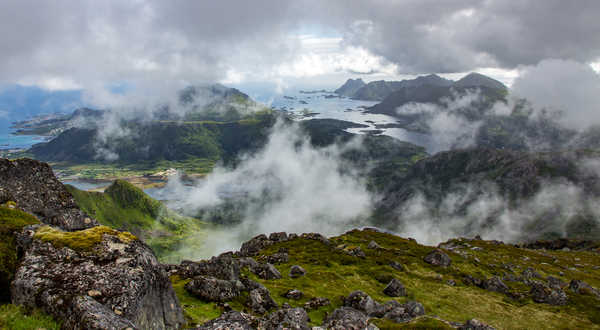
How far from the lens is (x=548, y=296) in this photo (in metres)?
61.2

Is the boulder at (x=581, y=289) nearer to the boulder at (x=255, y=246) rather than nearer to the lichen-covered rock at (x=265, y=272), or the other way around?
the lichen-covered rock at (x=265, y=272)

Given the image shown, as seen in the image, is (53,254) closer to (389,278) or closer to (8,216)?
(8,216)

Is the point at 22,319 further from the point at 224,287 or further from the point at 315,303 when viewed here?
the point at 315,303

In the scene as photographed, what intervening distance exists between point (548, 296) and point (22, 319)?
84499 millimetres

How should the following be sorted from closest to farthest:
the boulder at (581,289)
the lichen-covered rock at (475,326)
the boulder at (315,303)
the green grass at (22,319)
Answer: the green grass at (22,319)
the lichen-covered rock at (475,326)
the boulder at (315,303)
the boulder at (581,289)

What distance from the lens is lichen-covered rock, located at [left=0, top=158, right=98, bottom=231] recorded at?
A: 1236 inches

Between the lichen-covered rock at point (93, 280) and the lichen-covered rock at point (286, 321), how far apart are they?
778 centimetres

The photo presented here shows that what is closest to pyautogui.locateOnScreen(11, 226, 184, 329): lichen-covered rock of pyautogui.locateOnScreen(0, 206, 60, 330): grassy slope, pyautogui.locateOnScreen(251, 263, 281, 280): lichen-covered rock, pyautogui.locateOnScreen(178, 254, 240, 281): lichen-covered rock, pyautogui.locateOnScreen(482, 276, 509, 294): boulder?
pyautogui.locateOnScreen(0, 206, 60, 330): grassy slope

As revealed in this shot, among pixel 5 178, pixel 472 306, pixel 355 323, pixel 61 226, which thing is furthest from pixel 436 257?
pixel 5 178

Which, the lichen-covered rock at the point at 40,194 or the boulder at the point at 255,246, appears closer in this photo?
the lichen-covered rock at the point at 40,194

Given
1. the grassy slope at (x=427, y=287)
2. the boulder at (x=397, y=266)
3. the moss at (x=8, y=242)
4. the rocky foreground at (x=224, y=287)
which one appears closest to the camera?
the moss at (x=8, y=242)

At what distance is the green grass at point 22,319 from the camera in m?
14.0

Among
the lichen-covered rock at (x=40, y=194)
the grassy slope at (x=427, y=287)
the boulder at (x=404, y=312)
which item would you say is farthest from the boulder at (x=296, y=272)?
the lichen-covered rock at (x=40, y=194)

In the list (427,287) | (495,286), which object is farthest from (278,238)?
(495,286)
